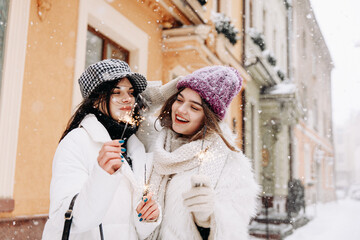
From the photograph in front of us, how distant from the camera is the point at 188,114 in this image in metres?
2.22

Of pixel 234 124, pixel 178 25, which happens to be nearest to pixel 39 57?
pixel 178 25

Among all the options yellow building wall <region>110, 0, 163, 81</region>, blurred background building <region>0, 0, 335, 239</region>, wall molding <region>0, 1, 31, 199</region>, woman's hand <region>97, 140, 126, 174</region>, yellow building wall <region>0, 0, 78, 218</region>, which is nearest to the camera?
woman's hand <region>97, 140, 126, 174</region>

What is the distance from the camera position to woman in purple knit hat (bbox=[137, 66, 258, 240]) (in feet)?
6.65

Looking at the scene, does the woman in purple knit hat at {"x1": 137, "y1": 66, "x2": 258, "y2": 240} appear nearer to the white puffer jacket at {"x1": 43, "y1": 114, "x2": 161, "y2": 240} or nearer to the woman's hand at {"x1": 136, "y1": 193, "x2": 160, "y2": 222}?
the white puffer jacket at {"x1": 43, "y1": 114, "x2": 161, "y2": 240}

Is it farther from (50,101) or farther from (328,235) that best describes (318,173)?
(50,101)

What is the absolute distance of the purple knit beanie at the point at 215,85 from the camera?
86.5 inches

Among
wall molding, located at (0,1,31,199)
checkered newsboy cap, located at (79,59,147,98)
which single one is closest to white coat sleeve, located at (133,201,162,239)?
checkered newsboy cap, located at (79,59,147,98)

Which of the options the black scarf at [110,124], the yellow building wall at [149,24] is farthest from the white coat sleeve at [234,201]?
the yellow building wall at [149,24]

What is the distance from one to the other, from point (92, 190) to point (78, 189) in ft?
0.50

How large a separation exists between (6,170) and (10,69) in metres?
0.99

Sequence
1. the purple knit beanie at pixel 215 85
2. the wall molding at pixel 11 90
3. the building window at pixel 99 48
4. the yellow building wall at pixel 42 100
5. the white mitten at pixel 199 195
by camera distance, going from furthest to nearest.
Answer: the building window at pixel 99 48 → the yellow building wall at pixel 42 100 → the wall molding at pixel 11 90 → the purple knit beanie at pixel 215 85 → the white mitten at pixel 199 195

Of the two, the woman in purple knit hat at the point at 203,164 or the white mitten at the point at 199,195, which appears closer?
the white mitten at the point at 199,195

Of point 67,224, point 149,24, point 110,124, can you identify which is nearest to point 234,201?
point 110,124

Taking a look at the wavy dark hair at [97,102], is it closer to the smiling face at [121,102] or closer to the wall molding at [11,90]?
the smiling face at [121,102]
